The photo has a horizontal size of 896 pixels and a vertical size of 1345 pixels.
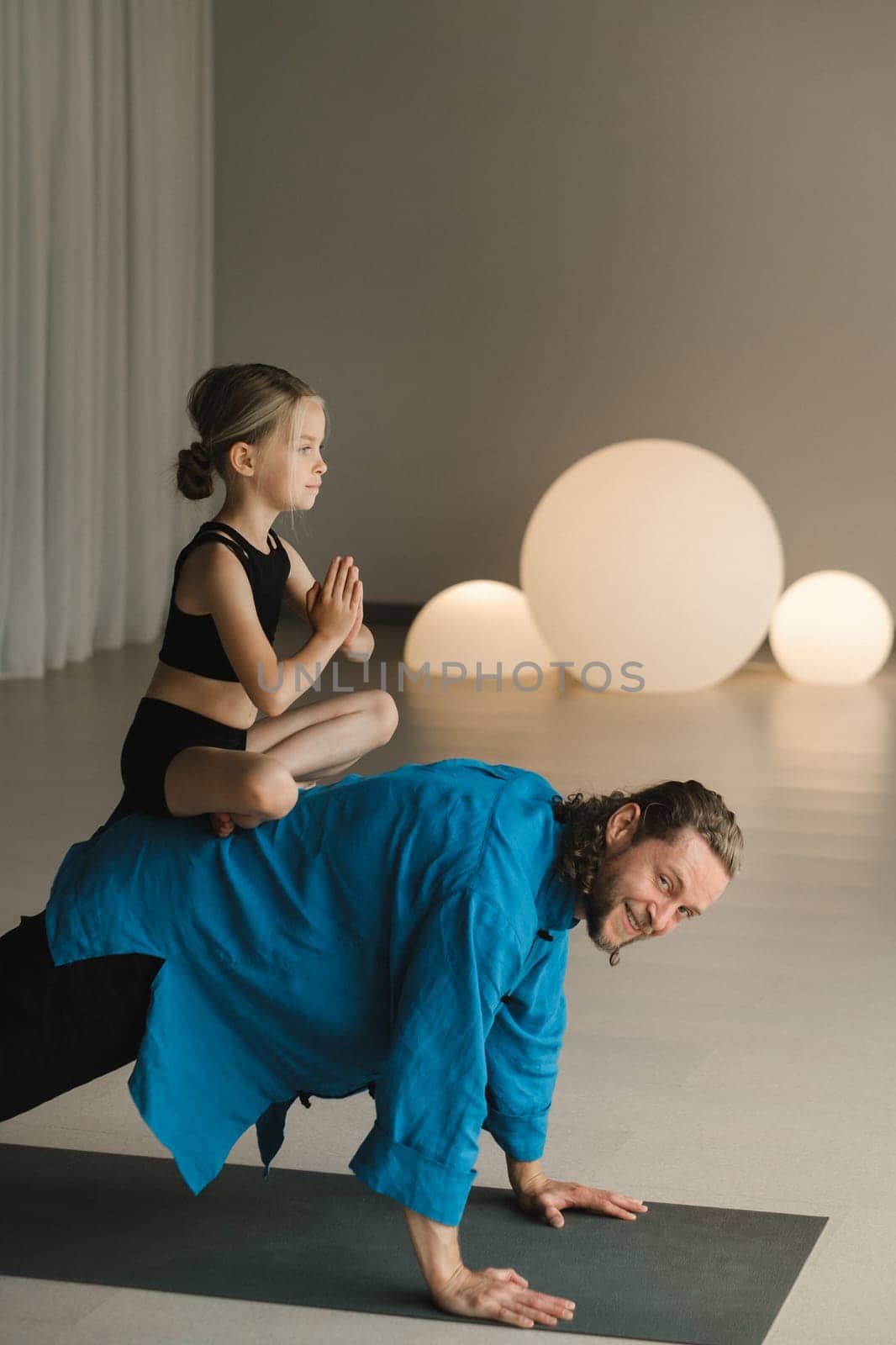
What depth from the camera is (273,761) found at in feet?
6.49

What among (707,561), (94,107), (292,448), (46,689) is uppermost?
(94,107)

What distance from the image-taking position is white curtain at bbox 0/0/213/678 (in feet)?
20.6

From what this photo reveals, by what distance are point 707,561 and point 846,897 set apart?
2.67 metres

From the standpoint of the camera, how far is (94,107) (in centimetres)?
677

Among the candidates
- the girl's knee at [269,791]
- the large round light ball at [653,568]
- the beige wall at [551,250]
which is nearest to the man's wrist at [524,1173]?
the girl's knee at [269,791]

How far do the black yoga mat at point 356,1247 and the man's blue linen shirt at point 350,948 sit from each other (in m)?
0.13

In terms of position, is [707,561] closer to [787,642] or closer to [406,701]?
[787,642]

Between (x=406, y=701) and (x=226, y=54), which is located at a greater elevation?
(x=226, y=54)

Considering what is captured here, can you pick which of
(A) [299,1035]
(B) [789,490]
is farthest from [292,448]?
(B) [789,490]

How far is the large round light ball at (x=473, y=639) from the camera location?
6.66m

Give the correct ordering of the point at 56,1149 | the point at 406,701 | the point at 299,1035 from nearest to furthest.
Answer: the point at 299,1035, the point at 56,1149, the point at 406,701

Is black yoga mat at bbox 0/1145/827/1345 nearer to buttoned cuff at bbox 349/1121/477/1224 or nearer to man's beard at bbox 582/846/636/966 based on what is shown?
buttoned cuff at bbox 349/1121/477/1224

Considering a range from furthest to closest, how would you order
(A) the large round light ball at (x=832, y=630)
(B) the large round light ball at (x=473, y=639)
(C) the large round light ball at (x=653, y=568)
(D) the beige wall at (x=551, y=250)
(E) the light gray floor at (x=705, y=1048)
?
1. (D) the beige wall at (x=551, y=250)
2. (B) the large round light ball at (x=473, y=639)
3. (A) the large round light ball at (x=832, y=630)
4. (C) the large round light ball at (x=653, y=568)
5. (E) the light gray floor at (x=705, y=1048)

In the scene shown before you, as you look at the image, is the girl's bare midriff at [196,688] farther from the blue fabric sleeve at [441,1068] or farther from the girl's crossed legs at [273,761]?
the blue fabric sleeve at [441,1068]
